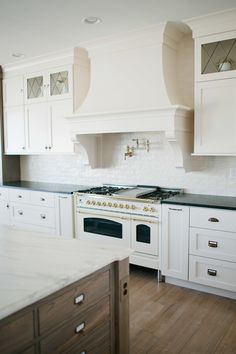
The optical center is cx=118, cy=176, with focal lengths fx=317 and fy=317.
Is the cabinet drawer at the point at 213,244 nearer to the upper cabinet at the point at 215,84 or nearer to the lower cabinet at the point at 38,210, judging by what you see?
the upper cabinet at the point at 215,84

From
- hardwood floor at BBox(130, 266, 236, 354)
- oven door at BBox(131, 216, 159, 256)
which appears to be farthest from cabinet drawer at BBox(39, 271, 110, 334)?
oven door at BBox(131, 216, 159, 256)

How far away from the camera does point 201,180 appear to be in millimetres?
3592

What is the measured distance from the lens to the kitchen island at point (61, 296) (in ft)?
4.01

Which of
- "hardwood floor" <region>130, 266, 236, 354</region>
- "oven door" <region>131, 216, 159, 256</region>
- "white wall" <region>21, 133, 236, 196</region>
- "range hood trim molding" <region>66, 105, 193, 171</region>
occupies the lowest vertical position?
"hardwood floor" <region>130, 266, 236, 354</region>

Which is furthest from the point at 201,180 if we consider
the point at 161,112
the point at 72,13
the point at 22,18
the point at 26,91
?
the point at 26,91

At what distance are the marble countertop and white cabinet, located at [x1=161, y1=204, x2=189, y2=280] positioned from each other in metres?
1.49

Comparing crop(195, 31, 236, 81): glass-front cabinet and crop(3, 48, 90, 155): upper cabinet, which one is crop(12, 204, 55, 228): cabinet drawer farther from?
crop(195, 31, 236, 81): glass-front cabinet

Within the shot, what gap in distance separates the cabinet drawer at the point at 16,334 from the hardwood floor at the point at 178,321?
4.16 ft

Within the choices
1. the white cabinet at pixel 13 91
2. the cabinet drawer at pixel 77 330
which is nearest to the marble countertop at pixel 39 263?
the cabinet drawer at pixel 77 330

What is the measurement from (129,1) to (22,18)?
1.07 meters

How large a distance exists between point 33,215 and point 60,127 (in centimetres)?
129

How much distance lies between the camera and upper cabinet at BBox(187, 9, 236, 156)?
9.93 feet

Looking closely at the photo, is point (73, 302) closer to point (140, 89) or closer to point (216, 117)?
point (216, 117)

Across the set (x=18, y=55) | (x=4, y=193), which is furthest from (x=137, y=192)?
(x=18, y=55)
